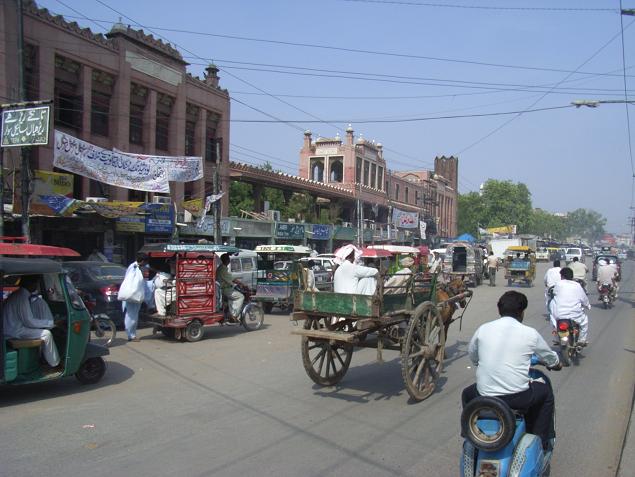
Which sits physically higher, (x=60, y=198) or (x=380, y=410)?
(x=60, y=198)

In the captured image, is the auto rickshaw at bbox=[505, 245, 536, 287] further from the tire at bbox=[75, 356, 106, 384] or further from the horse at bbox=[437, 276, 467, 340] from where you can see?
the tire at bbox=[75, 356, 106, 384]

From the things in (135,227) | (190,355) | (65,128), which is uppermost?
(65,128)

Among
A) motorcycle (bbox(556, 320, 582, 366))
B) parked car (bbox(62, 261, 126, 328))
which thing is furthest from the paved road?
parked car (bbox(62, 261, 126, 328))

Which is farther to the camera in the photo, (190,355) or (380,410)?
(190,355)

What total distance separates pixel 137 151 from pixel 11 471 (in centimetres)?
2040

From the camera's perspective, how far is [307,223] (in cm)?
3559

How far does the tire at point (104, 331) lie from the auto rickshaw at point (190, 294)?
90 cm

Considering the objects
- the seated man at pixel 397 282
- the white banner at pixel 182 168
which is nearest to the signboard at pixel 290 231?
the white banner at pixel 182 168

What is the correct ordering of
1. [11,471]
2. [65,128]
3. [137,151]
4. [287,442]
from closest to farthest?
[11,471] → [287,442] → [65,128] → [137,151]

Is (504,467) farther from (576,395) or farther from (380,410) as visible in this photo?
(576,395)

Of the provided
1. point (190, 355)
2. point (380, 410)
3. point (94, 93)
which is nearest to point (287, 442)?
point (380, 410)

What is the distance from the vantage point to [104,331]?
11.5 m

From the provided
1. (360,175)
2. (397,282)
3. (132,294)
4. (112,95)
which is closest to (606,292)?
(397,282)

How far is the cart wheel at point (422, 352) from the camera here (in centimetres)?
677
